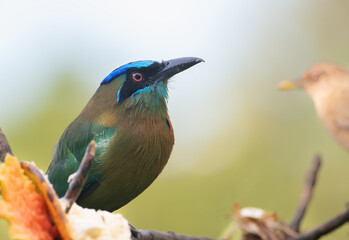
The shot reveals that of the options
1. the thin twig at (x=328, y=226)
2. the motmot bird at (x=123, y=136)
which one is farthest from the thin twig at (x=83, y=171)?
the motmot bird at (x=123, y=136)

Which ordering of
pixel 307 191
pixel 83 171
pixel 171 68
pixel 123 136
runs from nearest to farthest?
pixel 83 171 < pixel 307 191 < pixel 123 136 < pixel 171 68

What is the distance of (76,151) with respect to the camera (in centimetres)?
354

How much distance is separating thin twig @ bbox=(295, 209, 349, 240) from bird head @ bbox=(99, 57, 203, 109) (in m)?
1.67

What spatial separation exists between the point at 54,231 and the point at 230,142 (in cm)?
798

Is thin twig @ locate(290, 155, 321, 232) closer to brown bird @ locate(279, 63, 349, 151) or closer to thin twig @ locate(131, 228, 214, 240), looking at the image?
thin twig @ locate(131, 228, 214, 240)

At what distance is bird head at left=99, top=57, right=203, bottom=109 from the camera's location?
3516mm

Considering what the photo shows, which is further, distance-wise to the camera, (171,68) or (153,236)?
(171,68)

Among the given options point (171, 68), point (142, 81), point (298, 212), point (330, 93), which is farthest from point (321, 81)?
point (298, 212)

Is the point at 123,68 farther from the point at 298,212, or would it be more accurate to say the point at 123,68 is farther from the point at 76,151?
the point at 298,212

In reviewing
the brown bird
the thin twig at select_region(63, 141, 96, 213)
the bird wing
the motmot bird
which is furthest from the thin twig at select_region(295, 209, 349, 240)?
the brown bird

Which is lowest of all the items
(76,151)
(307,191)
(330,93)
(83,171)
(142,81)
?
(330,93)

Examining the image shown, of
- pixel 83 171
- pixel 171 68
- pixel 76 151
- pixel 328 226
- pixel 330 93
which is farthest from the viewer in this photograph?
pixel 330 93

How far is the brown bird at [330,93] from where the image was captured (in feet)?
16.9

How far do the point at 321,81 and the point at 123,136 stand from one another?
142 inches
